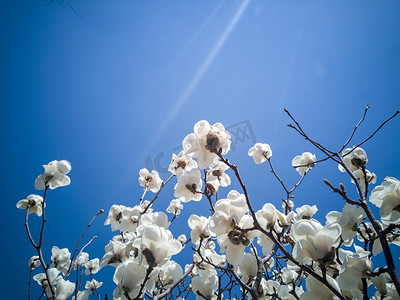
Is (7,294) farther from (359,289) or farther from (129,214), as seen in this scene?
(359,289)

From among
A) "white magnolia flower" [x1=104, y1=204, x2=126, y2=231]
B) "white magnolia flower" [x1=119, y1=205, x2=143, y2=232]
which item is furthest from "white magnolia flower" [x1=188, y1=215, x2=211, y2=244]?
"white magnolia flower" [x1=104, y1=204, x2=126, y2=231]

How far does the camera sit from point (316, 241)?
73 cm

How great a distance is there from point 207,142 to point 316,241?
0.63 meters

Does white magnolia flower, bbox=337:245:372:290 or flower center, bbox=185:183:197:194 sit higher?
flower center, bbox=185:183:197:194

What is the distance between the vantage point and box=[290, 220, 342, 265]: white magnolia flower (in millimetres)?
706

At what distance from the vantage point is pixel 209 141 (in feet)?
3.47

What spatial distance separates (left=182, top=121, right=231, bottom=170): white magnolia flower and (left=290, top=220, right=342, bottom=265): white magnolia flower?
0.50 metres

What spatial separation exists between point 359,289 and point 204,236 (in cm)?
74

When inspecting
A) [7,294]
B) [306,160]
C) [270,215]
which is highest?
[7,294]

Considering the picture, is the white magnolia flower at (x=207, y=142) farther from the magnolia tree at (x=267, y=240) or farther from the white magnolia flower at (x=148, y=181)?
the white magnolia flower at (x=148, y=181)

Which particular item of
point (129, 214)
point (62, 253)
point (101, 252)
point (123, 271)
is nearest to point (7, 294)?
point (101, 252)

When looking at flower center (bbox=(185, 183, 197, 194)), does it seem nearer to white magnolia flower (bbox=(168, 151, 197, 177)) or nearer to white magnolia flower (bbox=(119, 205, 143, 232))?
white magnolia flower (bbox=(168, 151, 197, 177))

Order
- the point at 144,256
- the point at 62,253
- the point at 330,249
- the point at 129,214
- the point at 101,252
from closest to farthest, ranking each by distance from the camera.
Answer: the point at 330,249, the point at 144,256, the point at 129,214, the point at 62,253, the point at 101,252

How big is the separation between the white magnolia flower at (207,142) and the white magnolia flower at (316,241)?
0.50 meters
